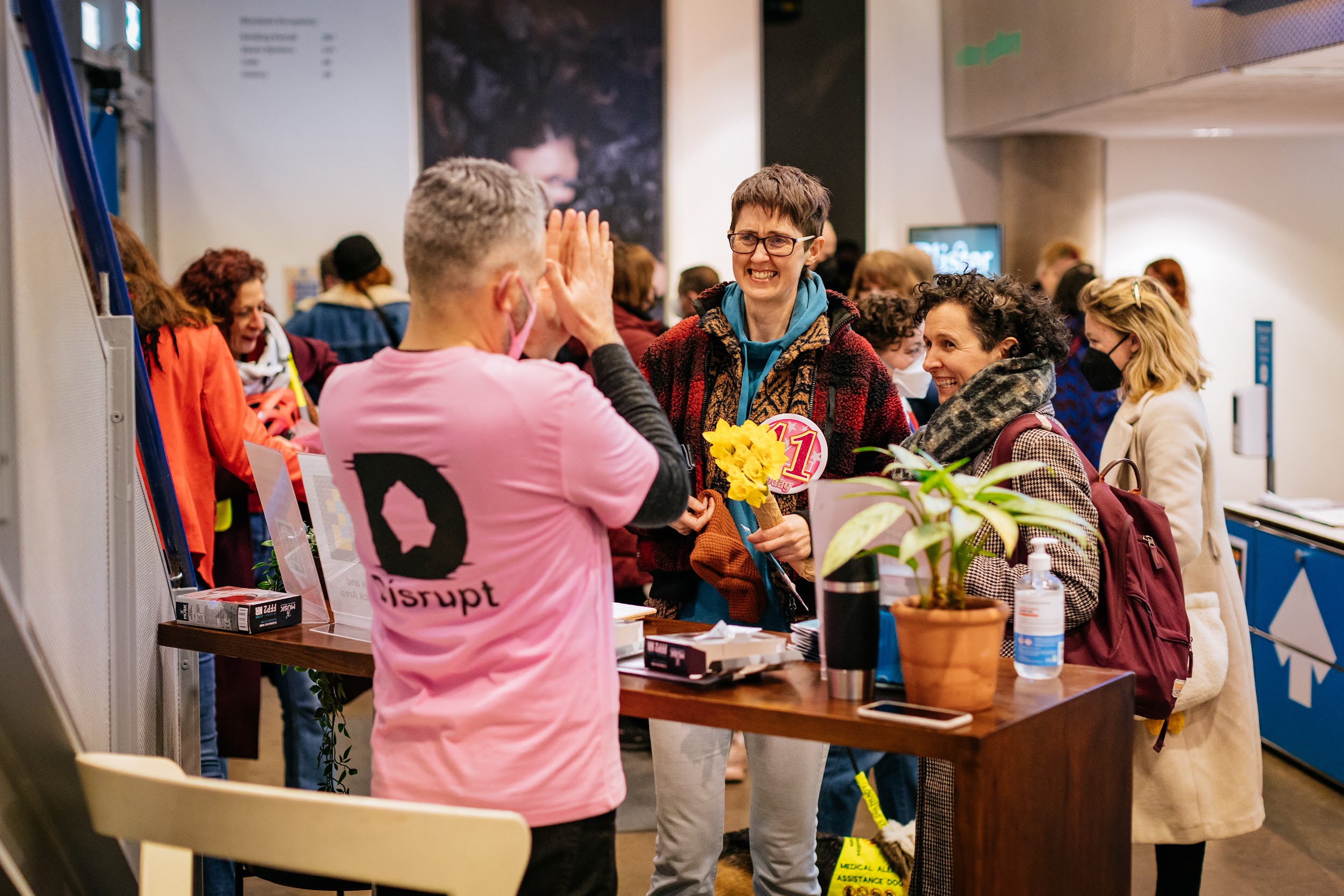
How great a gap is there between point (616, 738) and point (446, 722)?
224 millimetres

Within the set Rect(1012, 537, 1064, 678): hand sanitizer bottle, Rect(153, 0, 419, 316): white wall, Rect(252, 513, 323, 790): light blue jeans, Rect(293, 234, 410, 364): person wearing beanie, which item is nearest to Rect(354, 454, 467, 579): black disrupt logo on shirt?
Rect(1012, 537, 1064, 678): hand sanitizer bottle

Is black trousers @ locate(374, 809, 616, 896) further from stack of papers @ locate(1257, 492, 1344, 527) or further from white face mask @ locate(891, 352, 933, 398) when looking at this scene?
stack of papers @ locate(1257, 492, 1344, 527)

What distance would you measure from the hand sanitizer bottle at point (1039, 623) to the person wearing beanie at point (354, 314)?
12.0ft

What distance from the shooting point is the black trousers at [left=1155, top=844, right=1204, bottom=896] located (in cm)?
285

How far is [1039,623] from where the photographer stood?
6.07ft

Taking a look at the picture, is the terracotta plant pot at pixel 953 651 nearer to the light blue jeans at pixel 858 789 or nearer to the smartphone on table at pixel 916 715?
the smartphone on table at pixel 916 715

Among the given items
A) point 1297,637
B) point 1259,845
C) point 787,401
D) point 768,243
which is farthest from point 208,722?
point 1297,637

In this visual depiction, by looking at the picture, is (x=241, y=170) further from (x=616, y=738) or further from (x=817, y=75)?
(x=616, y=738)

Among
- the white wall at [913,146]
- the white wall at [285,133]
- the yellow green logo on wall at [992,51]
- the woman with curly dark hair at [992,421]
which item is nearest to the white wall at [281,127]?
the white wall at [285,133]

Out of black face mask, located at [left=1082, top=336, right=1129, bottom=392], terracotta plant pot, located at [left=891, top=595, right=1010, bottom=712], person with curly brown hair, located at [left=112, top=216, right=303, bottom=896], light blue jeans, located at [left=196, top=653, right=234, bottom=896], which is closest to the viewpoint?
terracotta plant pot, located at [left=891, top=595, right=1010, bottom=712]

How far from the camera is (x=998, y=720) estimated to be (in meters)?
1.65

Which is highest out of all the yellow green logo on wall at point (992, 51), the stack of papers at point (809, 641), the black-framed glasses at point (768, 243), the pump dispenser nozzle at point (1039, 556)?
the yellow green logo on wall at point (992, 51)

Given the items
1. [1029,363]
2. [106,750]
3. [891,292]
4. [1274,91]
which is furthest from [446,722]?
[1274,91]

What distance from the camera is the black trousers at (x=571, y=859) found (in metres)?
1.51
